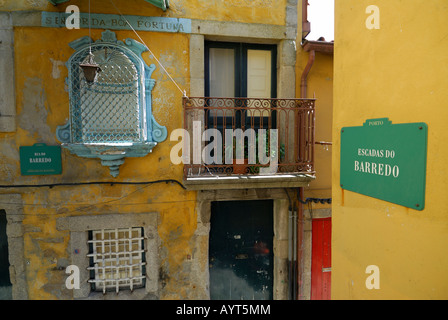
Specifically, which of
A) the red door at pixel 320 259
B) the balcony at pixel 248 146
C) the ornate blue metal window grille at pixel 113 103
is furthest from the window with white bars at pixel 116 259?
the red door at pixel 320 259

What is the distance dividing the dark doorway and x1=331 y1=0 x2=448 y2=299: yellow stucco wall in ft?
8.51

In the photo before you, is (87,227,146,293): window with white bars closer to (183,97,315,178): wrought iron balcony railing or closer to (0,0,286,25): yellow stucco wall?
(183,97,315,178): wrought iron balcony railing

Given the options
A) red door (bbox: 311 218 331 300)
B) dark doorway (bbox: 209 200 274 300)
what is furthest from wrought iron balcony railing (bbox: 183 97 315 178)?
red door (bbox: 311 218 331 300)

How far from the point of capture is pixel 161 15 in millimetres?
4160

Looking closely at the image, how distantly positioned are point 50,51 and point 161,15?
2.05m

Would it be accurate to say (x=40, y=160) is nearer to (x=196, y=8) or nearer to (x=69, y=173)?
(x=69, y=173)

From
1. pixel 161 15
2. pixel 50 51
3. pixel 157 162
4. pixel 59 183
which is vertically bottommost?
pixel 59 183

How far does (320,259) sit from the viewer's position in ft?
15.8

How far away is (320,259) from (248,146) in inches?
116

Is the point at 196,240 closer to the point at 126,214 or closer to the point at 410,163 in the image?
the point at 126,214

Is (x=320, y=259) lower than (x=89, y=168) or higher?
lower

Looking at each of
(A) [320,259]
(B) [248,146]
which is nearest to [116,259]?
(B) [248,146]

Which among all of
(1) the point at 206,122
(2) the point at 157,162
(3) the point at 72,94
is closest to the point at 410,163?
(1) the point at 206,122

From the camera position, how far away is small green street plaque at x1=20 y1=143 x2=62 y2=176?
3.96 meters
